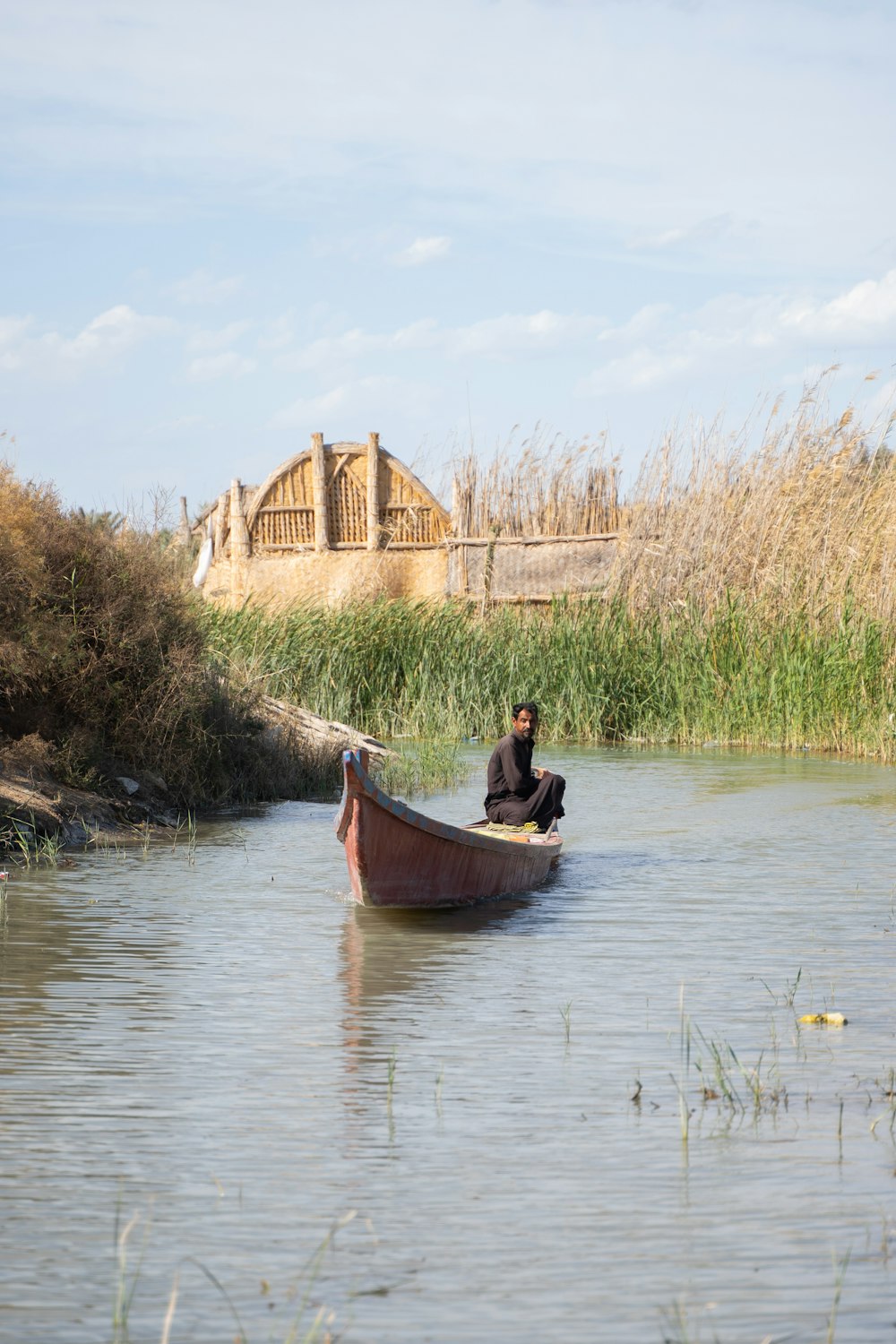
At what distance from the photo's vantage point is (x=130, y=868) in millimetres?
11234

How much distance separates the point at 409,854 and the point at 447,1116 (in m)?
4.15

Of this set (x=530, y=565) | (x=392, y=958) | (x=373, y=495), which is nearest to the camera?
(x=392, y=958)

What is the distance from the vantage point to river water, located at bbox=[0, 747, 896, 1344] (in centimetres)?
392

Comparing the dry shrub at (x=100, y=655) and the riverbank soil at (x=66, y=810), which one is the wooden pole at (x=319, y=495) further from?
the riverbank soil at (x=66, y=810)

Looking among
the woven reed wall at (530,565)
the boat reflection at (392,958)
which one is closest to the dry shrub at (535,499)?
the woven reed wall at (530,565)

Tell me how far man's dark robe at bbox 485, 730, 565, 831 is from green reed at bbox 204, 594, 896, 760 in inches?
307

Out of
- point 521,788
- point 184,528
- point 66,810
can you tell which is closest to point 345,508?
point 184,528

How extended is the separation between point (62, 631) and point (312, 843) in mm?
2745

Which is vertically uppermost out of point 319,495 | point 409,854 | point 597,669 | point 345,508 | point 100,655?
point 319,495

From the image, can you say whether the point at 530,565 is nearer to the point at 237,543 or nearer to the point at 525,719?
Result: the point at 237,543

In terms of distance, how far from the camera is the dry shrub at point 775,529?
20516 mm

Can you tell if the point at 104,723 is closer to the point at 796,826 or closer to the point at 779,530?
the point at 796,826

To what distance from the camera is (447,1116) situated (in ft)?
17.7

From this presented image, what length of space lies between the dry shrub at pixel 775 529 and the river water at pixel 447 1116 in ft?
35.3
